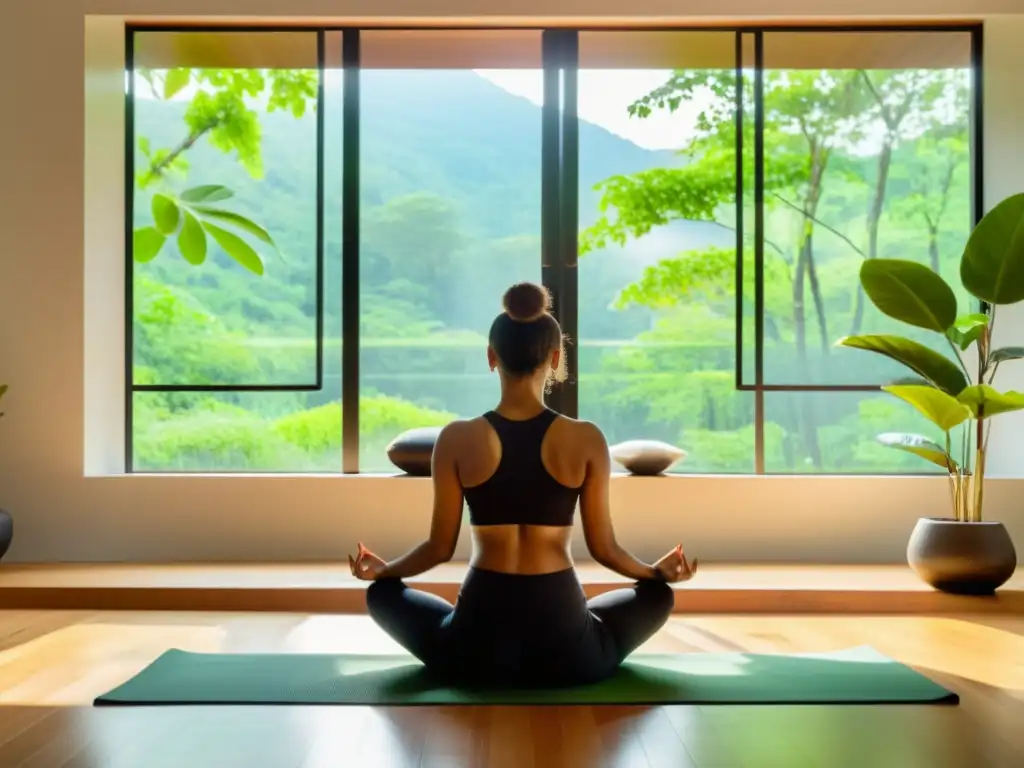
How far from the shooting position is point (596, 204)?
5816 mm

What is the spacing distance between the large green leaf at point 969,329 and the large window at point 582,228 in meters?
1.05

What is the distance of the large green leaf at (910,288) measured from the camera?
4520 mm

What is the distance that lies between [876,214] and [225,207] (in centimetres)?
310

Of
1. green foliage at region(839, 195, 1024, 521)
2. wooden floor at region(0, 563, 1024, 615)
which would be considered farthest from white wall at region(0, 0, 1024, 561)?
green foliage at region(839, 195, 1024, 521)

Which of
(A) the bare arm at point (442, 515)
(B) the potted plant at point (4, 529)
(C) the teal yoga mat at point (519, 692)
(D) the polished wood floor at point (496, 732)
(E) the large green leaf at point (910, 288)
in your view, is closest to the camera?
(D) the polished wood floor at point (496, 732)

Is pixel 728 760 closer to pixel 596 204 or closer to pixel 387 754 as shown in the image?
pixel 387 754

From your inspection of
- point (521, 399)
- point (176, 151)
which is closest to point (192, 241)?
point (176, 151)

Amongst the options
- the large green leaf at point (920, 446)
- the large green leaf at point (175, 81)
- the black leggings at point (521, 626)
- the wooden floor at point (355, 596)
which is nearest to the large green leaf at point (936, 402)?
the large green leaf at point (920, 446)

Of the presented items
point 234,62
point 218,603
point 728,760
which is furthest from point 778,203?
point 728,760

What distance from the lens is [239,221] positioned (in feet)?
19.0

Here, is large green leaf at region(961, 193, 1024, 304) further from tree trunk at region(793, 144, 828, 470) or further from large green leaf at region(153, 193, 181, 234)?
large green leaf at region(153, 193, 181, 234)

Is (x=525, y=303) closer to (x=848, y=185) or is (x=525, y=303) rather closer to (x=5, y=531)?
(x=5, y=531)

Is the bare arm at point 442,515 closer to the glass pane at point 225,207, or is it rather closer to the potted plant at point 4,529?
the potted plant at point 4,529

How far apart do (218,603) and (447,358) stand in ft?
5.96
